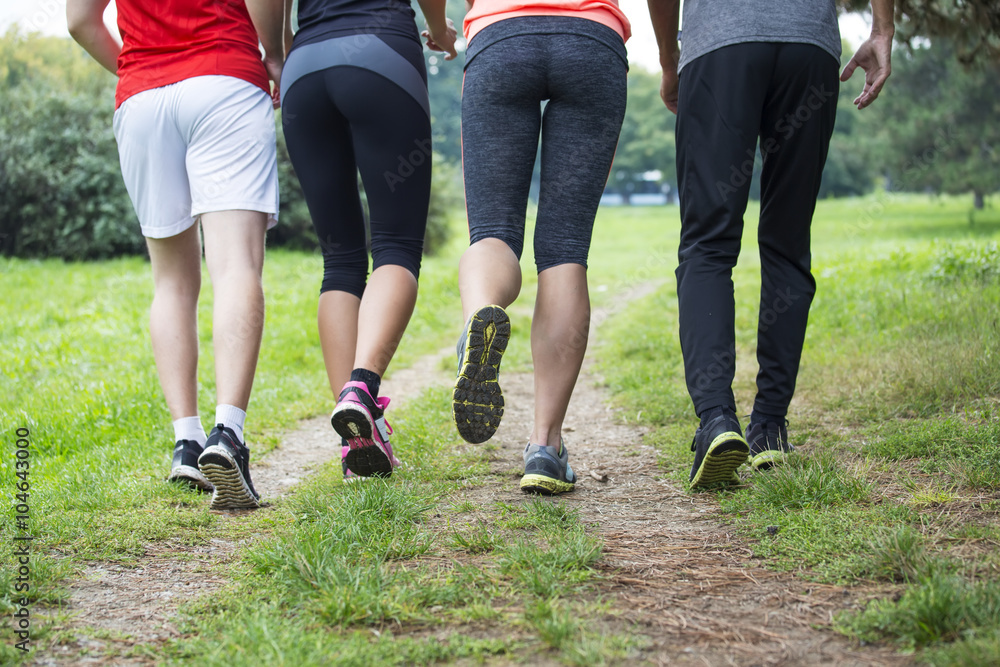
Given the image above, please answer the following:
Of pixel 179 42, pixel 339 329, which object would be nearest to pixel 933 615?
pixel 339 329

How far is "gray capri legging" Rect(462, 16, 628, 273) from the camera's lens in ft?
8.18

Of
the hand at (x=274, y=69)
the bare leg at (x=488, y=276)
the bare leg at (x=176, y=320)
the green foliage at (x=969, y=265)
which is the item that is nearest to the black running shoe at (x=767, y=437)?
the bare leg at (x=488, y=276)

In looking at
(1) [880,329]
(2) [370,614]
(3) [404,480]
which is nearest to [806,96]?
(3) [404,480]

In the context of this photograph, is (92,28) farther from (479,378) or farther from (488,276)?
(479,378)

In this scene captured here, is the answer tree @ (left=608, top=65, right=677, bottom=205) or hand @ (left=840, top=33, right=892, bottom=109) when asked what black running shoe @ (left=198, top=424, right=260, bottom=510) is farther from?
tree @ (left=608, top=65, right=677, bottom=205)

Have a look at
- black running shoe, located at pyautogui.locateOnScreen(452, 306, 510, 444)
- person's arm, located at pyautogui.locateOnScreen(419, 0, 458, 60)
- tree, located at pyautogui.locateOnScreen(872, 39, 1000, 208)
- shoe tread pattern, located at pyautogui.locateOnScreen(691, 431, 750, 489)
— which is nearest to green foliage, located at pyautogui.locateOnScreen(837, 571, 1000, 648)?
shoe tread pattern, located at pyautogui.locateOnScreen(691, 431, 750, 489)

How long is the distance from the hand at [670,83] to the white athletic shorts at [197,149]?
1.48 m

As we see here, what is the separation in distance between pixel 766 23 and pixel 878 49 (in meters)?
0.44

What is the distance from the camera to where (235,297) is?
2.70m

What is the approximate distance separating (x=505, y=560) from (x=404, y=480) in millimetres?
958

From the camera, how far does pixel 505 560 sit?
1.81 m

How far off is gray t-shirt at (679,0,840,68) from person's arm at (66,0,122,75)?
7.27 feet

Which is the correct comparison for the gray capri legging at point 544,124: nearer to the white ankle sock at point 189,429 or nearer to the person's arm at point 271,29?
the person's arm at point 271,29
